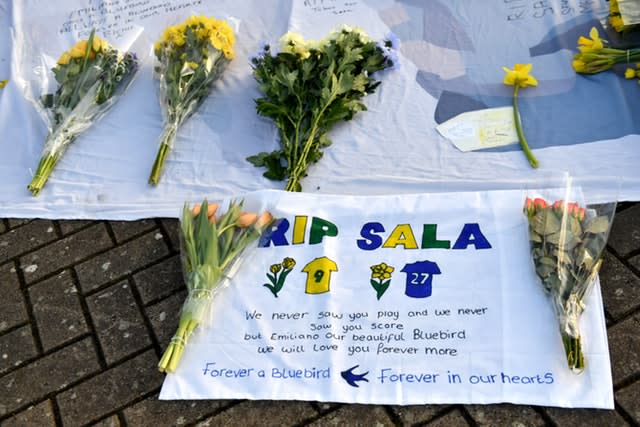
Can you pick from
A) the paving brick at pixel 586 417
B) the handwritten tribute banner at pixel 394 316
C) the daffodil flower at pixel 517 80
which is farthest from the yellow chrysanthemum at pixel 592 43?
the paving brick at pixel 586 417

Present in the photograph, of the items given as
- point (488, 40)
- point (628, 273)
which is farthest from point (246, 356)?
point (488, 40)

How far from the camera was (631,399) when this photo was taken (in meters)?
2.07

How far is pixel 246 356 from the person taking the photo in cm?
230

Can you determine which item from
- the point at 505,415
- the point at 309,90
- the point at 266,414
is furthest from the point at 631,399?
the point at 309,90

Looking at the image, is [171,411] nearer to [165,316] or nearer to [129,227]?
[165,316]

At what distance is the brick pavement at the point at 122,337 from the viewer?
2.14 metres

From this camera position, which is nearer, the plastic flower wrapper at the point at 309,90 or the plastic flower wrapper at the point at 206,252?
the plastic flower wrapper at the point at 206,252

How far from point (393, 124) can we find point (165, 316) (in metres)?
1.34

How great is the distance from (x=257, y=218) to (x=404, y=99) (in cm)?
102

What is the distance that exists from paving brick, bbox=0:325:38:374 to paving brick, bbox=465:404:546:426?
1608mm

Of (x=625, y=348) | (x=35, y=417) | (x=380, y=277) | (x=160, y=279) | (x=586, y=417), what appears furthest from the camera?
(x=160, y=279)

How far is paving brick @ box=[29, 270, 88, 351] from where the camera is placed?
2.54 metres

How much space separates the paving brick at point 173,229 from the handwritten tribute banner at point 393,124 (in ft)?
0.12

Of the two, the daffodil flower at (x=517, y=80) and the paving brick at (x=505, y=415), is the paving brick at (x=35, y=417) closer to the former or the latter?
the paving brick at (x=505, y=415)
